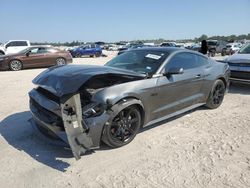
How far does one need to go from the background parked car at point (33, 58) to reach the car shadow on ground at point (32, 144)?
34.1 ft

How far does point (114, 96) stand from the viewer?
4.01 m

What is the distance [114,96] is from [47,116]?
107cm

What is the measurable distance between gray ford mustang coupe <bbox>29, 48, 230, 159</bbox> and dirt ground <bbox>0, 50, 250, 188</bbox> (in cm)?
26

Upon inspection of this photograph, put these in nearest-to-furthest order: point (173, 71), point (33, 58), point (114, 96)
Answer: point (114, 96)
point (173, 71)
point (33, 58)

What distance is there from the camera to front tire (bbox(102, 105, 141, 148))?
158 inches

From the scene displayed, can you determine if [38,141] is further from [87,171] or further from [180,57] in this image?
[180,57]

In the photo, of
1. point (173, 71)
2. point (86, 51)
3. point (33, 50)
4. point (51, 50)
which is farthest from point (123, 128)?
point (86, 51)

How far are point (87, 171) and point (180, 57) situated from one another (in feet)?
10.1

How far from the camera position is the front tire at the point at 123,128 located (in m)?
4.02

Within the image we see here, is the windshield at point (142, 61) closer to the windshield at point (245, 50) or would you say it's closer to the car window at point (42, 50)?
the windshield at point (245, 50)

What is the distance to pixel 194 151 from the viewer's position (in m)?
4.15

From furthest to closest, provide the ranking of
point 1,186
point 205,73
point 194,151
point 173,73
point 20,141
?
point 205,73, point 173,73, point 20,141, point 194,151, point 1,186

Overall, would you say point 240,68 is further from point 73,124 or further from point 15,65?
point 15,65

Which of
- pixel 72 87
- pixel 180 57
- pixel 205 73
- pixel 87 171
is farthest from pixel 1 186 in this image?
pixel 205 73
